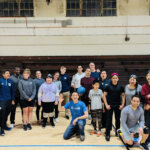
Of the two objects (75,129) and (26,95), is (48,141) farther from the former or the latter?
(26,95)

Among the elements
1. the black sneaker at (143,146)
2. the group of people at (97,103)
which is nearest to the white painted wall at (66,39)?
the group of people at (97,103)

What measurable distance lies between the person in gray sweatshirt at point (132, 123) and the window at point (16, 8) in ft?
20.2

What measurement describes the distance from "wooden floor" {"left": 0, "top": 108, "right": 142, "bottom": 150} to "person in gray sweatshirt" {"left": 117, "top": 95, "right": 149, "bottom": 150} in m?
0.31

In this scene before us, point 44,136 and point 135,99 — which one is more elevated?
point 135,99

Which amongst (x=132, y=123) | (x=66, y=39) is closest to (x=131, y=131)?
(x=132, y=123)

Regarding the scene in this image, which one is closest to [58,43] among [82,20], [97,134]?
[82,20]

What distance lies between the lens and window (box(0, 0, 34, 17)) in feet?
25.4

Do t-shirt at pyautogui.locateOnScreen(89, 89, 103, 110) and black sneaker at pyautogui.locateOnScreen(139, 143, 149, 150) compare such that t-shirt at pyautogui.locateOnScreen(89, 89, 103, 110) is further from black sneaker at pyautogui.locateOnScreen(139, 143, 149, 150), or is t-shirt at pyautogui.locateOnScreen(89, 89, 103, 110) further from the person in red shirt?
black sneaker at pyautogui.locateOnScreen(139, 143, 149, 150)

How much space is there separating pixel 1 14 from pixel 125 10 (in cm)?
529

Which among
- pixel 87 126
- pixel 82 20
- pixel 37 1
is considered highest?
pixel 37 1

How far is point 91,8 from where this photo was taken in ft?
25.8

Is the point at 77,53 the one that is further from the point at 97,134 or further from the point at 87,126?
the point at 97,134

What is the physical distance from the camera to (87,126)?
451 centimetres

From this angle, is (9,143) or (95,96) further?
(95,96)
